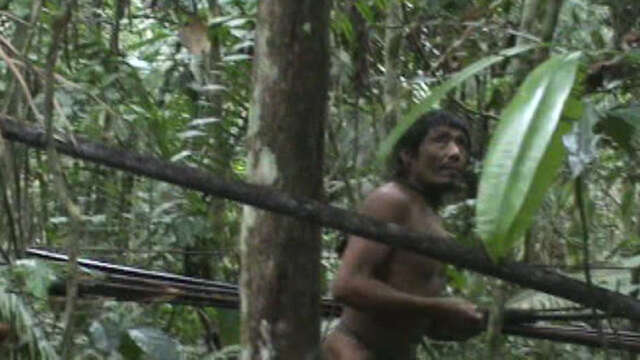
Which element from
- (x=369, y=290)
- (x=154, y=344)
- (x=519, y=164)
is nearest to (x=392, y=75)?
(x=369, y=290)

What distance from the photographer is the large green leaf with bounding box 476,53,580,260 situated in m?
1.57

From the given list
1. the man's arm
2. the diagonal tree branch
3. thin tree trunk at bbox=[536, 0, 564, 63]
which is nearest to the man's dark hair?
the man's arm

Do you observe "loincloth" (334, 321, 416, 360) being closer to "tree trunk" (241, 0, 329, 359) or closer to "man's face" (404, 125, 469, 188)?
"man's face" (404, 125, 469, 188)

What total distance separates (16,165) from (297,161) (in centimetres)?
61

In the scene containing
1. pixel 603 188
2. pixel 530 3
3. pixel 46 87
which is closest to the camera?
pixel 46 87

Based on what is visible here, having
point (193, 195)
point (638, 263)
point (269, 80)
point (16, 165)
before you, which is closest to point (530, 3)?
point (638, 263)

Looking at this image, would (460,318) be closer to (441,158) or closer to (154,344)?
(441,158)

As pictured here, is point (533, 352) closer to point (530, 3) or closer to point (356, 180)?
point (356, 180)

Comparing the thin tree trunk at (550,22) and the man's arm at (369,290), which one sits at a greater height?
the thin tree trunk at (550,22)

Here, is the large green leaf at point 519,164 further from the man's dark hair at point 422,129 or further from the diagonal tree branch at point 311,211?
the man's dark hair at point 422,129

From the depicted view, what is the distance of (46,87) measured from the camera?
6.71 ft

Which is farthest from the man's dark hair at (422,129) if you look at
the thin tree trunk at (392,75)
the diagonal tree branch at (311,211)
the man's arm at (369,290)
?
the diagonal tree branch at (311,211)

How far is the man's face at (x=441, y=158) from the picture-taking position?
3768 millimetres

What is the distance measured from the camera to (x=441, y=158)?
378 centimetres
